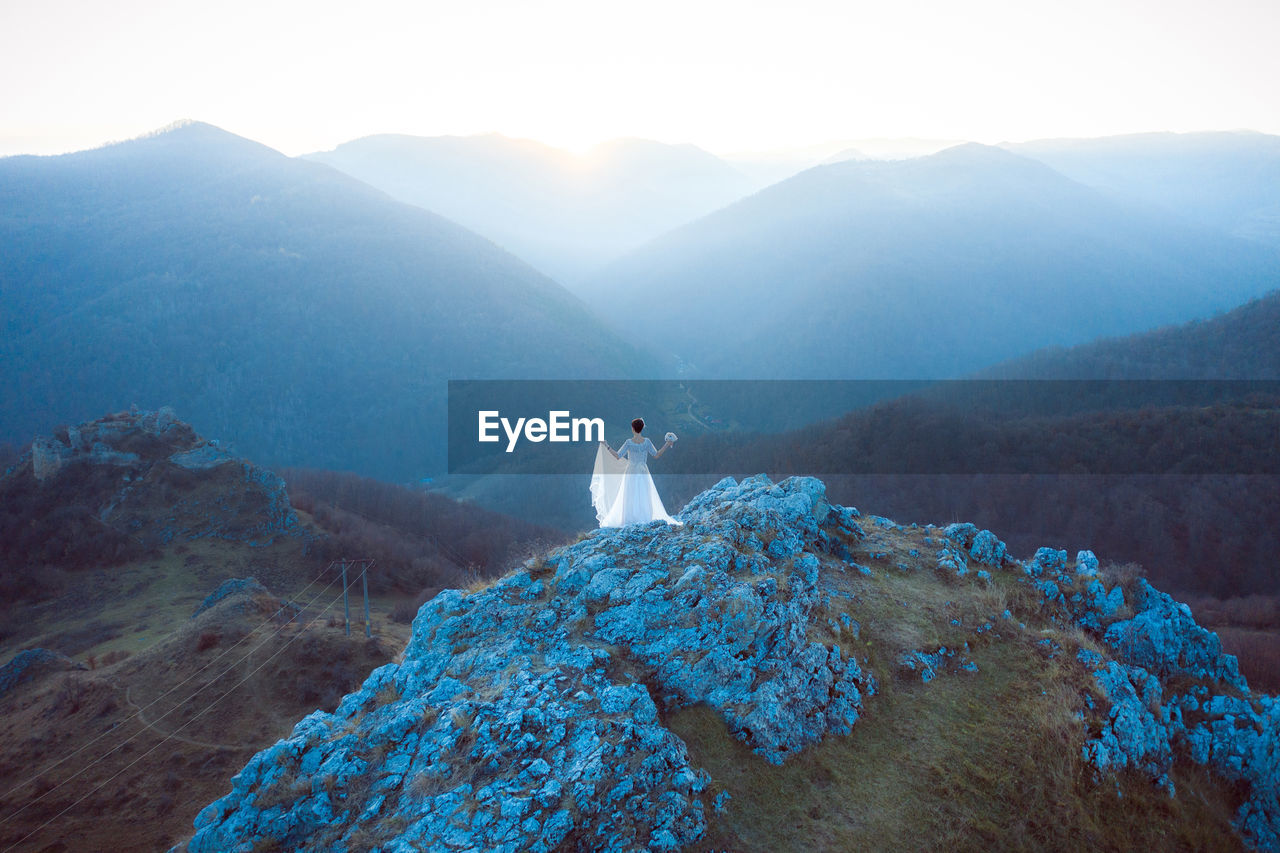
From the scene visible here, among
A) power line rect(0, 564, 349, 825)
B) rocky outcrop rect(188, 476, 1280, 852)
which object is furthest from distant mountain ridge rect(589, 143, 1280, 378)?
rocky outcrop rect(188, 476, 1280, 852)

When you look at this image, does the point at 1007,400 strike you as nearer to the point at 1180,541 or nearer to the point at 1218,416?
the point at 1218,416

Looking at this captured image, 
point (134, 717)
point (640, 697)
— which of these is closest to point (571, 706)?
point (640, 697)

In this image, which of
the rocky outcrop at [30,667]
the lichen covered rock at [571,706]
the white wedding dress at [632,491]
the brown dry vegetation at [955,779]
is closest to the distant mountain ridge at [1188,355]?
the brown dry vegetation at [955,779]

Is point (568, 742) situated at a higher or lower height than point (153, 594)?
higher

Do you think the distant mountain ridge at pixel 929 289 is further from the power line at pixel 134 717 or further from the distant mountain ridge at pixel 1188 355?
the power line at pixel 134 717

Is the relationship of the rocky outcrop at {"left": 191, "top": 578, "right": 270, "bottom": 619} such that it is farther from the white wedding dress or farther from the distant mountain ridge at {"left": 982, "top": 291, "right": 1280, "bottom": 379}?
the distant mountain ridge at {"left": 982, "top": 291, "right": 1280, "bottom": 379}

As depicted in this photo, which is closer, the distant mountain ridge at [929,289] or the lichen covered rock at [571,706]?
the lichen covered rock at [571,706]

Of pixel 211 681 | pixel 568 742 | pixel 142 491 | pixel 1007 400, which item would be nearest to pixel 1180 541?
pixel 1007 400

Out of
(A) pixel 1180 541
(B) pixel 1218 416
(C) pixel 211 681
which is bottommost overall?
(A) pixel 1180 541
